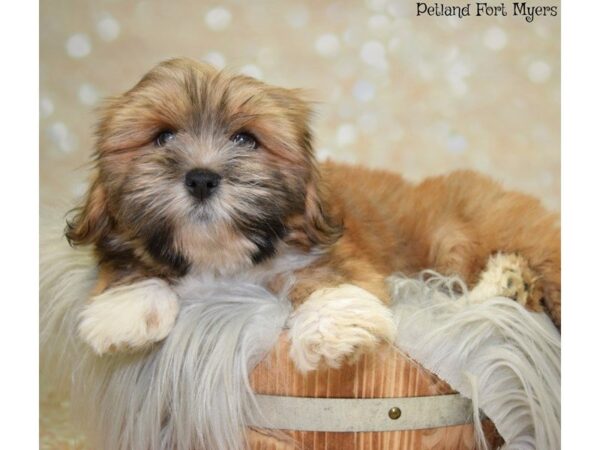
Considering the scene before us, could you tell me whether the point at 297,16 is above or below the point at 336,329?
above

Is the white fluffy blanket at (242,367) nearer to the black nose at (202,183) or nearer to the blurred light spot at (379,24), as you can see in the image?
the black nose at (202,183)

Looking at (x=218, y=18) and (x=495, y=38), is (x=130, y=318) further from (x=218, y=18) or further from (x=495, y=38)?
(x=495, y=38)

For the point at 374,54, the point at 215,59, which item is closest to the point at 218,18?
the point at 215,59

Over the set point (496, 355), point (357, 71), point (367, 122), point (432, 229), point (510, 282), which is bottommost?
point (496, 355)

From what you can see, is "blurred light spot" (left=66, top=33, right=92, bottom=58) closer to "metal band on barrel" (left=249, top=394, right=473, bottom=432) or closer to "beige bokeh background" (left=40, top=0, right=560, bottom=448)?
"beige bokeh background" (left=40, top=0, right=560, bottom=448)

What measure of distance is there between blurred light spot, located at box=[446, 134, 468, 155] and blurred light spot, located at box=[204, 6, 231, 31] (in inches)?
21.6

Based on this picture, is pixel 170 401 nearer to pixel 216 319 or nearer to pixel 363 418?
pixel 216 319

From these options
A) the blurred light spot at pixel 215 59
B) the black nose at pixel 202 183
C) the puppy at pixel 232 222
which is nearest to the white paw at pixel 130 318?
the puppy at pixel 232 222

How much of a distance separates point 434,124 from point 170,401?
2.68 ft

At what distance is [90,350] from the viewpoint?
173 centimetres

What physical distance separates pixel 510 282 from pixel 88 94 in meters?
1.02

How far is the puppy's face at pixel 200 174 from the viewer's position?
155 centimetres

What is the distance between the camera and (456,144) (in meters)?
1.81

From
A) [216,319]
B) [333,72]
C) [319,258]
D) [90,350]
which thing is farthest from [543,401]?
[90,350]
